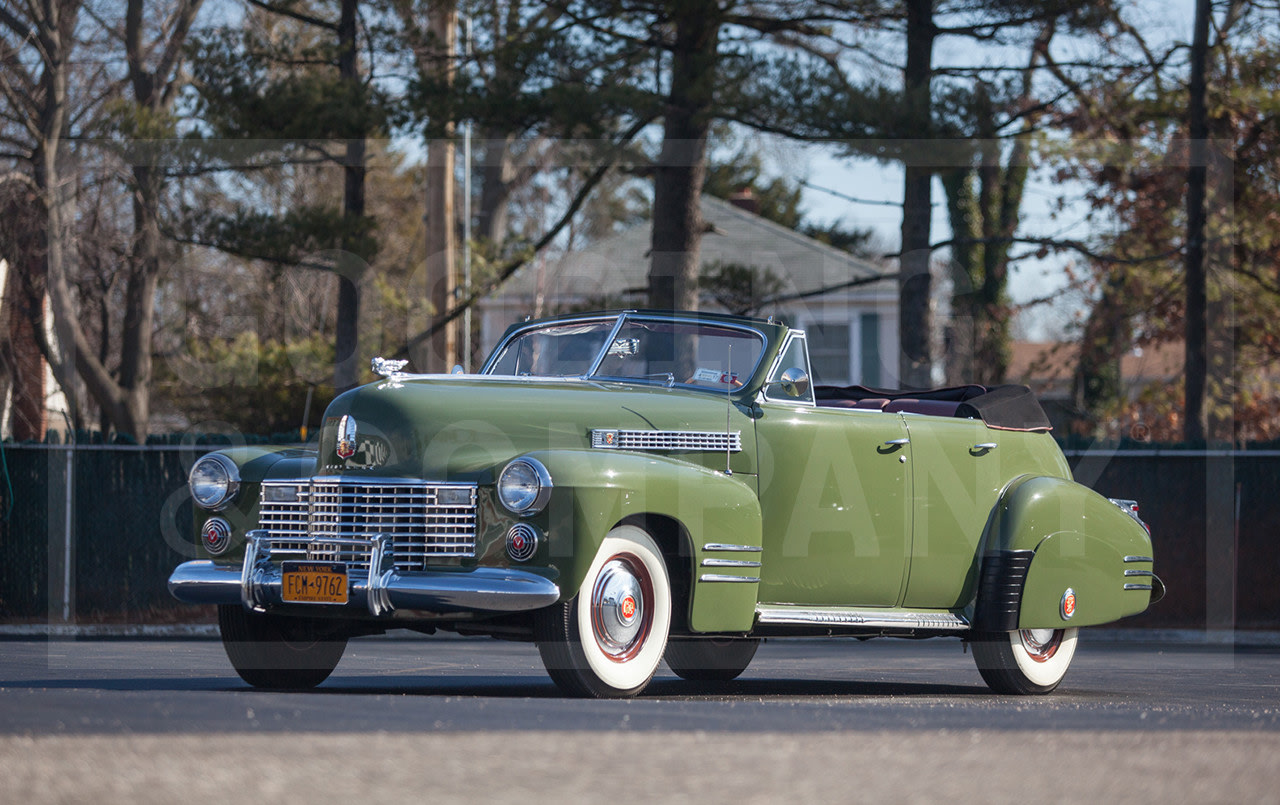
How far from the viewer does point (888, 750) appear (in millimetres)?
5238

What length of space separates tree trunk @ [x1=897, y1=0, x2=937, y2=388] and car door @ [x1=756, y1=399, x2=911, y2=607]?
11.0m

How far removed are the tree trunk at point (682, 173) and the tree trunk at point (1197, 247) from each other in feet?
19.0

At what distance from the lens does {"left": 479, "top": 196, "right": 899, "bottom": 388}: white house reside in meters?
36.0

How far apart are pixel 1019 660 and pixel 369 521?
4.18 meters

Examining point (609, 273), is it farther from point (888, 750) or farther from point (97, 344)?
point (888, 750)

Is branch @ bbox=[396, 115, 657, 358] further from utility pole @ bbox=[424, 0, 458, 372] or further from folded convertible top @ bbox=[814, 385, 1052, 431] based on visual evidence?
folded convertible top @ bbox=[814, 385, 1052, 431]

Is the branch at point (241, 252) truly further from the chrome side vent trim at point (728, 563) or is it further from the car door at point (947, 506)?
the chrome side vent trim at point (728, 563)

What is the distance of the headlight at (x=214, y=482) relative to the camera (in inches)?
333

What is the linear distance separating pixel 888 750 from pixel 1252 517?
12495 millimetres

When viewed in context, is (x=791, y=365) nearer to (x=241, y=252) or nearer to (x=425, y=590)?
(x=425, y=590)

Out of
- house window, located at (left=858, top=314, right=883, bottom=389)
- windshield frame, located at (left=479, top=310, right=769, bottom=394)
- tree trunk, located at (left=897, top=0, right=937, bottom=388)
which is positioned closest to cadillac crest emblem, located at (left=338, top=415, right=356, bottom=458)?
windshield frame, located at (left=479, top=310, right=769, bottom=394)

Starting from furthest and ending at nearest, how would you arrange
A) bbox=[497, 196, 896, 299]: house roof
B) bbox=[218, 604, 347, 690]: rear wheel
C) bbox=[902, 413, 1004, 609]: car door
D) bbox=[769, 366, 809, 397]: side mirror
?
bbox=[497, 196, 896, 299]: house roof → bbox=[902, 413, 1004, 609]: car door → bbox=[769, 366, 809, 397]: side mirror → bbox=[218, 604, 347, 690]: rear wheel

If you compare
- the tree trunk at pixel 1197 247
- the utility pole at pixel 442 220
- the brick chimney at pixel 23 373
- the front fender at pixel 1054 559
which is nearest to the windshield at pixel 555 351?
the front fender at pixel 1054 559

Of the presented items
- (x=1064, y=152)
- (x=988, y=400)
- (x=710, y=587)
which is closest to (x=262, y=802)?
(x=710, y=587)
